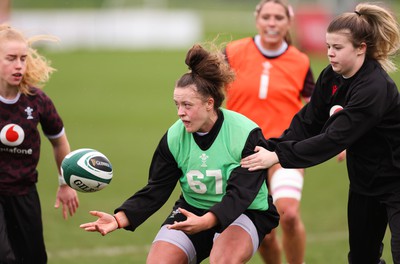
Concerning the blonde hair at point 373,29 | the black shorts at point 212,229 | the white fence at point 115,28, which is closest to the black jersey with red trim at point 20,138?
the black shorts at point 212,229

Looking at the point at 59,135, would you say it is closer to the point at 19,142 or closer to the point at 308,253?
the point at 19,142

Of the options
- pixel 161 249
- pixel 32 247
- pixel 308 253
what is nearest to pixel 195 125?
pixel 161 249

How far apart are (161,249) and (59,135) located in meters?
1.53

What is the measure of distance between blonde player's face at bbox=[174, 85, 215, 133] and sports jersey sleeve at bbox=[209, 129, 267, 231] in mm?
349

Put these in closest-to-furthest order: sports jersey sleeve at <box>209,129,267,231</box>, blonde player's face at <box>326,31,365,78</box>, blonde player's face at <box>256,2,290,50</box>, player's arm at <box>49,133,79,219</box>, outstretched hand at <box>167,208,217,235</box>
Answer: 1. outstretched hand at <box>167,208,217,235</box>
2. sports jersey sleeve at <box>209,129,267,231</box>
3. blonde player's face at <box>326,31,365,78</box>
4. player's arm at <box>49,133,79,219</box>
5. blonde player's face at <box>256,2,290,50</box>

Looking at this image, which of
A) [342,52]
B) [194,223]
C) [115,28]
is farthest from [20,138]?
[115,28]

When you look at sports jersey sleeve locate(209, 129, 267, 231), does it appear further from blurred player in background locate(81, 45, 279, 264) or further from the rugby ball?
the rugby ball

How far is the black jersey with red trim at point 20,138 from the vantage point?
6.19 m

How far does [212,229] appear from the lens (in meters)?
5.70

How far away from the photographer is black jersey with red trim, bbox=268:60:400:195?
215 inches

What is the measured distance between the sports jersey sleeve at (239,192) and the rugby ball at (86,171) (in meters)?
0.88

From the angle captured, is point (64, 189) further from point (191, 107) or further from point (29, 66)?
point (191, 107)

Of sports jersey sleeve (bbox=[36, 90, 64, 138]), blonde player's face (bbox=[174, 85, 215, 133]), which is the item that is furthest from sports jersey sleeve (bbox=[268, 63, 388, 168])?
sports jersey sleeve (bbox=[36, 90, 64, 138])

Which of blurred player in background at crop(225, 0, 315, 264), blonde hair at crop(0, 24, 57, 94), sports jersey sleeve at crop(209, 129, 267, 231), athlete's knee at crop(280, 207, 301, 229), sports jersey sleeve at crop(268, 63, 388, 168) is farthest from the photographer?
blurred player in background at crop(225, 0, 315, 264)
